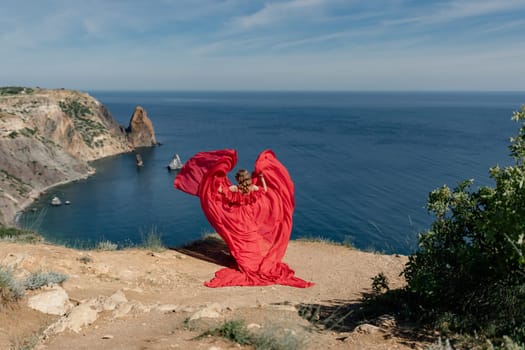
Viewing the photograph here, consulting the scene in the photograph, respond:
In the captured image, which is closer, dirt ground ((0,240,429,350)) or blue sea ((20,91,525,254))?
dirt ground ((0,240,429,350))

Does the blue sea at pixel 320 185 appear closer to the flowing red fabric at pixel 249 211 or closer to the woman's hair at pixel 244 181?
the flowing red fabric at pixel 249 211

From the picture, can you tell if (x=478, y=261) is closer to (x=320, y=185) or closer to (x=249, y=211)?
(x=249, y=211)

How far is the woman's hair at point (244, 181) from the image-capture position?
12.2 meters

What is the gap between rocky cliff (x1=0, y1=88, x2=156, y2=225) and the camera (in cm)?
5361

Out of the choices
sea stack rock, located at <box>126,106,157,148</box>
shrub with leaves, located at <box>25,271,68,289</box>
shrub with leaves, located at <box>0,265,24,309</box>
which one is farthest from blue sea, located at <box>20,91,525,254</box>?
shrub with leaves, located at <box>0,265,24,309</box>

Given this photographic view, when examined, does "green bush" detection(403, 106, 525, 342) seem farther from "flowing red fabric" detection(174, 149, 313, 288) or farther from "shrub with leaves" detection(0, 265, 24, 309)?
"shrub with leaves" detection(0, 265, 24, 309)

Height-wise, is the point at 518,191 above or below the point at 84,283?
above

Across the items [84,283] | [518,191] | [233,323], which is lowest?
[84,283]

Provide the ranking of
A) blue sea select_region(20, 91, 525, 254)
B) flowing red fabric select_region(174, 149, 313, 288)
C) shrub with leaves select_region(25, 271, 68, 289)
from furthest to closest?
1. blue sea select_region(20, 91, 525, 254)
2. flowing red fabric select_region(174, 149, 313, 288)
3. shrub with leaves select_region(25, 271, 68, 289)

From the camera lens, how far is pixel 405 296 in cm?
785

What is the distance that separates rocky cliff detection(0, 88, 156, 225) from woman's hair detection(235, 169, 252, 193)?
119 feet

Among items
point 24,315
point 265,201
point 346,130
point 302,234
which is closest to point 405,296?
point 265,201

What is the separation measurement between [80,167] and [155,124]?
196ft

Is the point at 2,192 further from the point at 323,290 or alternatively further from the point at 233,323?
the point at 233,323
